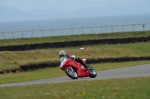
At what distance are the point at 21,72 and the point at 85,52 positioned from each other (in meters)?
9.26

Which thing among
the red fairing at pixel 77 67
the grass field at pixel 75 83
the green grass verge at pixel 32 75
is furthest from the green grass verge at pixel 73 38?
the red fairing at pixel 77 67

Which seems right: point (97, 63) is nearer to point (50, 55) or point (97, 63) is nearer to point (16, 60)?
point (50, 55)

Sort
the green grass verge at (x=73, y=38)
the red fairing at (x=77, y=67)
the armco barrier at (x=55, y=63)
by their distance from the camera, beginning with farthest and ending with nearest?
the green grass verge at (x=73, y=38) < the armco barrier at (x=55, y=63) < the red fairing at (x=77, y=67)

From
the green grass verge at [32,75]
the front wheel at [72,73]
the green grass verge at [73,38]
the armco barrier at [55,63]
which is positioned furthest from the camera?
the green grass verge at [73,38]

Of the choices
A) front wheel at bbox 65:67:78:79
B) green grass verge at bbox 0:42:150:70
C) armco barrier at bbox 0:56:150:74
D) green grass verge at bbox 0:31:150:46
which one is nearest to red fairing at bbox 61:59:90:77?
front wheel at bbox 65:67:78:79

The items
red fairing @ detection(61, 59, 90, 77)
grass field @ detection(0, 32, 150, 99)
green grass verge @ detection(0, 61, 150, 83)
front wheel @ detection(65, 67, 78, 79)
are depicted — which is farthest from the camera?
green grass verge @ detection(0, 61, 150, 83)

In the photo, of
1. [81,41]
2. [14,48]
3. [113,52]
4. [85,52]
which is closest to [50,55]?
[85,52]

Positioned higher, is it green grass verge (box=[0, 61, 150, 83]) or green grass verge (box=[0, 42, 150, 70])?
green grass verge (box=[0, 42, 150, 70])

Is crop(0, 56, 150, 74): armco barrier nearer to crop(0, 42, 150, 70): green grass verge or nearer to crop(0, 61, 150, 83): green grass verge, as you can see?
crop(0, 42, 150, 70): green grass verge

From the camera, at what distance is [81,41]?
5138cm

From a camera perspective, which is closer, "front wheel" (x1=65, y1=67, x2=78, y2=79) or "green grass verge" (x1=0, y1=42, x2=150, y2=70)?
"front wheel" (x1=65, y1=67, x2=78, y2=79)

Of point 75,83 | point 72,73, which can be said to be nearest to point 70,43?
point 72,73

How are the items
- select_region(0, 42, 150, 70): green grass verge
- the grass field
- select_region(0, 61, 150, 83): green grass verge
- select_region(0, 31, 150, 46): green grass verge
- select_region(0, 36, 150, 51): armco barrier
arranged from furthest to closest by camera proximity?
select_region(0, 31, 150, 46): green grass verge, select_region(0, 36, 150, 51): armco barrier, select_region(0, 42, 150, 70): green grass verge, select_region(0, 61, 150, 83): green grass verge, the grass field

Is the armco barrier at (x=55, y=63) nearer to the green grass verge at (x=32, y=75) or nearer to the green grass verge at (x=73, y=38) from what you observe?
the green grass verge at (x=32, y=75)
